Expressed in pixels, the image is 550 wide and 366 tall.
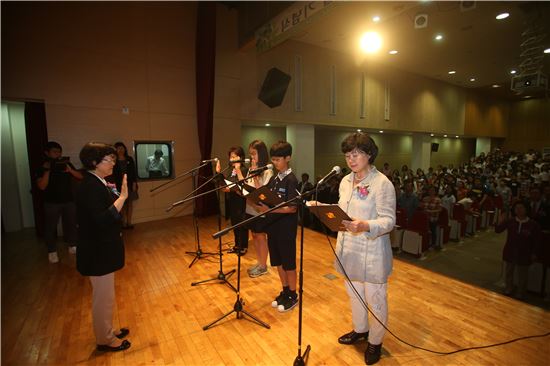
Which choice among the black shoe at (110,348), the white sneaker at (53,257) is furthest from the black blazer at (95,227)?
the white sneaker at (53,257)

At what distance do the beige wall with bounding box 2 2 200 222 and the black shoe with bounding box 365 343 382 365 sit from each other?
5586mm

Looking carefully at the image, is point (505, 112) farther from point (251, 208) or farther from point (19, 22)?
point (19, 22)

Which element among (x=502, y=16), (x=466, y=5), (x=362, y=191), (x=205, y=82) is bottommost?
(x=362, y=191)

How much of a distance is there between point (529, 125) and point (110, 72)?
8.08 metres

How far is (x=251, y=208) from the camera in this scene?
3.13m

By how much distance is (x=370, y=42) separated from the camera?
8.03m

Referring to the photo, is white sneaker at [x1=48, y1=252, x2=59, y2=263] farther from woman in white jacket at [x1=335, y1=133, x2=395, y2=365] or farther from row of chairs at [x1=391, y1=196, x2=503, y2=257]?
row of chairs at [x1=391, y1=196, x2=503, y2=257]

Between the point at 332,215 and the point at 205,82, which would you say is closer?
Result: the point at 332,215

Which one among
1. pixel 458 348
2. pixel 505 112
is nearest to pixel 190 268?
pixel 458 348

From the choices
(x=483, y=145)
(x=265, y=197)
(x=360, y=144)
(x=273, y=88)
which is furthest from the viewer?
(x=273, y=88)

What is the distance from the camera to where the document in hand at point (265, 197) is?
206cm

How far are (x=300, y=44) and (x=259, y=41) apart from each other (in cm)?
232

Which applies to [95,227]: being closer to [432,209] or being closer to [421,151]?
[432,209]

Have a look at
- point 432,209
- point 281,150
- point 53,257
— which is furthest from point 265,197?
point 432,209
